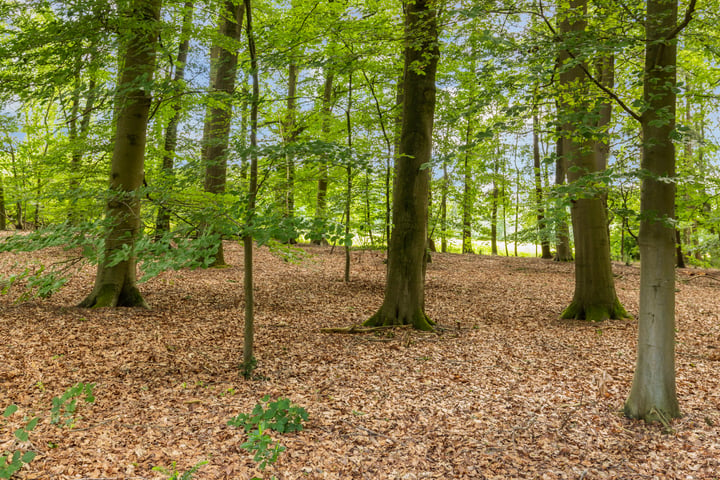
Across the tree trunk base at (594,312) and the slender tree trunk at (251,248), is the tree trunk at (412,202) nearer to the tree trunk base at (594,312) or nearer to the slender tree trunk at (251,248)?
the slender tree trunk at (251,248)

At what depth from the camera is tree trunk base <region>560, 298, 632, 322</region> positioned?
25.1 ft

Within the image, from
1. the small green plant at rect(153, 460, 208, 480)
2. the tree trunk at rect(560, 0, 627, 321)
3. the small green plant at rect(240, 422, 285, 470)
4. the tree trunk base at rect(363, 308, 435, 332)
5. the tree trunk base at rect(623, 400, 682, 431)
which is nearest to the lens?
the small green plant at rect(153, 460, 208, 480)

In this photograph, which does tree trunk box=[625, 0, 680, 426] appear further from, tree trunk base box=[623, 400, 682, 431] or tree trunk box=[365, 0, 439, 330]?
tree trunk box=[365, 0, 439, 330]

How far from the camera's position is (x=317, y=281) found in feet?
34.0

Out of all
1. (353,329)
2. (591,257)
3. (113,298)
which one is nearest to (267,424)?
(353,329)

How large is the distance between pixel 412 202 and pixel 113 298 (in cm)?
509

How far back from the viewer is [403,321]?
6.84m

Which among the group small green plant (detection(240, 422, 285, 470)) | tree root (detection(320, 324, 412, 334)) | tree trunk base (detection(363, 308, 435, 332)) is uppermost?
tree trunk base (detection(363, 308, 435, 332))

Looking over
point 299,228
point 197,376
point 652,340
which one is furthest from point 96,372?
point 652,340

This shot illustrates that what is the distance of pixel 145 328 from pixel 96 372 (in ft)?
4.76

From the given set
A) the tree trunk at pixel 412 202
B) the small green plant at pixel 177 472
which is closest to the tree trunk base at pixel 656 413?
the tree trunk at pixel 412 202

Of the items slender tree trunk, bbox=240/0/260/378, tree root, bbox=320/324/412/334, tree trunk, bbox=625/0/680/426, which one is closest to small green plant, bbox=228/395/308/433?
slender tree trunk, bbox=240/0/260/378

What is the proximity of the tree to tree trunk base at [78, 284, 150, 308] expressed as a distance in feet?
23.0

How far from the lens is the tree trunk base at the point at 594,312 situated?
7.65 m
